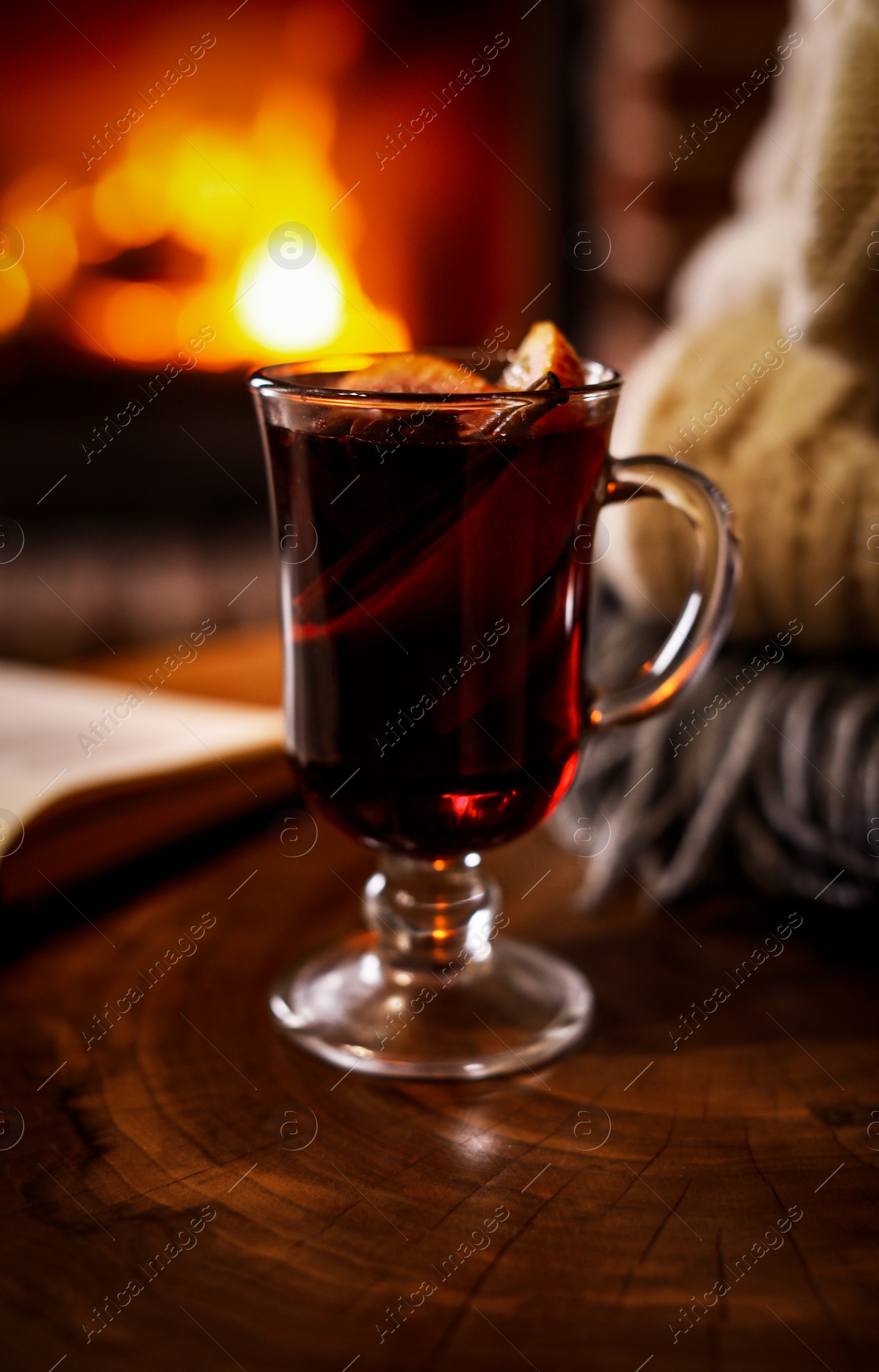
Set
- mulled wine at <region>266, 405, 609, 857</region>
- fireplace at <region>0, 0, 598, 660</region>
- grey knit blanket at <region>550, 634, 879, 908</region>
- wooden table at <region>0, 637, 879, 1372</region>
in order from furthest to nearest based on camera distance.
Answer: fireplace at <region>0, 0, 598, 660</region> < grey knit blanket at <region>550, 634, 879, 908</region> < mulled wine at <region>266, 405, 609, 857</region> < wooden table at <region>0, 637, 879, 1372</region>

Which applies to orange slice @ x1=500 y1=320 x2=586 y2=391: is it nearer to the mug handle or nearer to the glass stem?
the mug handle

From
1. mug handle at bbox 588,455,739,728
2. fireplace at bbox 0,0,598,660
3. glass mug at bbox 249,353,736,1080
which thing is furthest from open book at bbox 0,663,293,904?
fireplace at bbox 0,0,598,660

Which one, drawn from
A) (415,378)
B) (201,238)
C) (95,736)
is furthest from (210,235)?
(415,378)

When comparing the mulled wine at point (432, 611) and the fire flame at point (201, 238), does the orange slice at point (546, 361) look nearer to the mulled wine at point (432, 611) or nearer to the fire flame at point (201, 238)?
the mulled wine at point (432, 611)

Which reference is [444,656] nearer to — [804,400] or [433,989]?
[433,989]

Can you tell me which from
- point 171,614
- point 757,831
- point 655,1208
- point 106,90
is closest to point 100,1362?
point 655,1208

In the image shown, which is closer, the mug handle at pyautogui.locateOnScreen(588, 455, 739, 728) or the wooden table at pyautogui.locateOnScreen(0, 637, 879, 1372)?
the wooden table at pyautogui.locateOnScreen(0, 637, 879, 1372)
